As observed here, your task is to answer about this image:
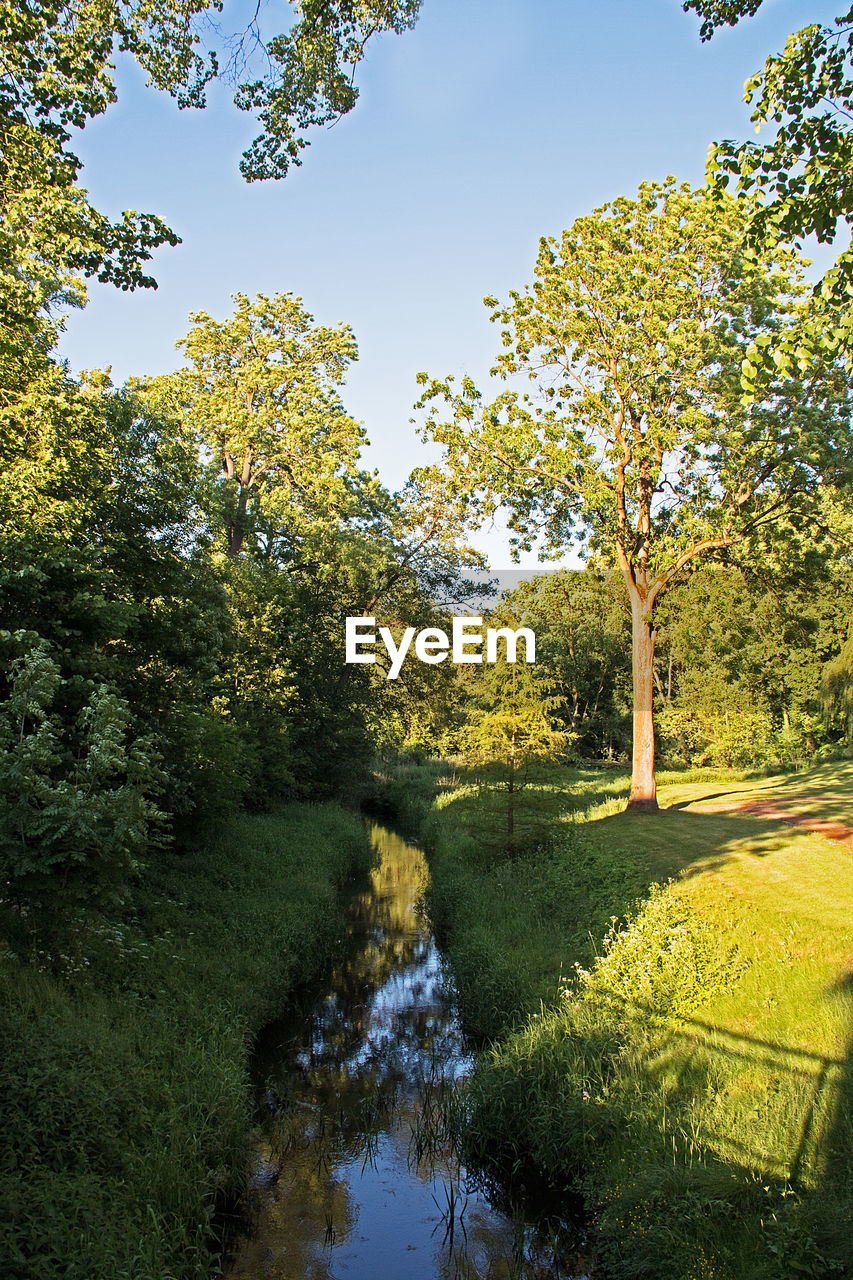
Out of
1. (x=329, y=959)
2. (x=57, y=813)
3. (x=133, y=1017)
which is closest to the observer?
(x=57, y=813)

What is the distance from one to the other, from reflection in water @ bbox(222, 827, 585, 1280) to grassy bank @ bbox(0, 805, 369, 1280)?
24.6 inches

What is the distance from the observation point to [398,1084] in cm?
1080

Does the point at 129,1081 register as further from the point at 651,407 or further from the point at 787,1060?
the point at 651,407

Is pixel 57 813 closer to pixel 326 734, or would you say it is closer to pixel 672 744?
pixel 326 734

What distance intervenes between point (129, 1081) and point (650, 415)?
18222mm

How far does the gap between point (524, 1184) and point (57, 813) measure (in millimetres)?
6236

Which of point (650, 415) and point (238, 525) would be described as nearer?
point (650, 415)

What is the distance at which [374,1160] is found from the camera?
8.98 meters

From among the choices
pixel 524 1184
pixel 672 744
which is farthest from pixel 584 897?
pixel 672 744

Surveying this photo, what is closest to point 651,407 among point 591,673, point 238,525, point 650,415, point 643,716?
point 650,415

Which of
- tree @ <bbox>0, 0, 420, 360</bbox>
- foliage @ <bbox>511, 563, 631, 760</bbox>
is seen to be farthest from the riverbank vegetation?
foliage @ <bbox>511, 563, 631, 760</bbox>

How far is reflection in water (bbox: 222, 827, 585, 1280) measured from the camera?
290 inches

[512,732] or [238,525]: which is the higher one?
[238,525]

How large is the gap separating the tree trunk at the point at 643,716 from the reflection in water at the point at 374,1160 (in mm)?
9141
